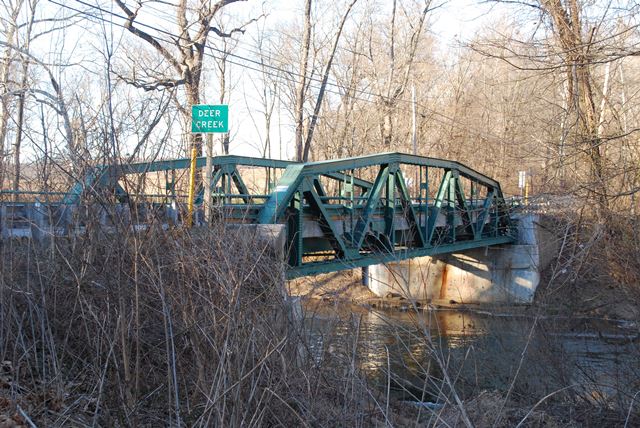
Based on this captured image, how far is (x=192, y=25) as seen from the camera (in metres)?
22.5

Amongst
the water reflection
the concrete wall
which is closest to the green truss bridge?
the water reflection

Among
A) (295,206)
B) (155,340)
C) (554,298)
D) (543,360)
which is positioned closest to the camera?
(155,340)

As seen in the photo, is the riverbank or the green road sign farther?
the green road sign

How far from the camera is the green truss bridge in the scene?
6.66 m

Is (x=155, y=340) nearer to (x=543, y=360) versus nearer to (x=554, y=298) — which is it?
(x=543, y=360)

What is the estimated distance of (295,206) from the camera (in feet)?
48.3

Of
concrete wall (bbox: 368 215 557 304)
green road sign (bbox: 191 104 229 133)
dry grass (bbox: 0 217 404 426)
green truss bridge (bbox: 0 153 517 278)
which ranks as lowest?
concrete wall (bbox: 368 215 557 304)

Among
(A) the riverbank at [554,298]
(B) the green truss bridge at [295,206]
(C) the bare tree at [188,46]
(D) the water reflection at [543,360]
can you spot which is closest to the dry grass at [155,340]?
(B) the green truss bridge at [295,206]

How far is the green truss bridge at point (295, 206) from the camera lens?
666cm

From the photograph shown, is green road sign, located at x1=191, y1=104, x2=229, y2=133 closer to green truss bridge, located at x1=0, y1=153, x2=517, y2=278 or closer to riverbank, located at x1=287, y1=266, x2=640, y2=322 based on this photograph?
green truss bridge, located at x1=0, y1=153, x2=517, y2=278

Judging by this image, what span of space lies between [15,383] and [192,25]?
59.8ft

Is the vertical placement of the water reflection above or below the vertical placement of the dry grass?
below

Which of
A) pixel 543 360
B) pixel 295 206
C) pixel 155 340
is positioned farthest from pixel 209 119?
pixel 543 360

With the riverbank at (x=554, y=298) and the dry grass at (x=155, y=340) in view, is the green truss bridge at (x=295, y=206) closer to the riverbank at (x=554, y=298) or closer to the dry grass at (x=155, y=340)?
the dry grass at (x=155, y=340)
